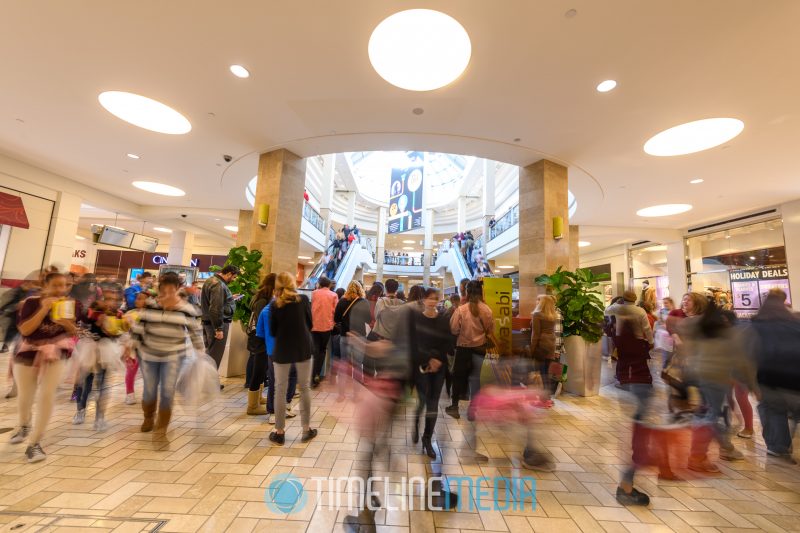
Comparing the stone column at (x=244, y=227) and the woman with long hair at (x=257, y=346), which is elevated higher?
the stone column at (x=244, y=227)

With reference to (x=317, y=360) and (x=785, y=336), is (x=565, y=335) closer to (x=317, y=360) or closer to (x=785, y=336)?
(x=785, y=336)

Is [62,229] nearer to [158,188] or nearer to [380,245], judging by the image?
[158,188]

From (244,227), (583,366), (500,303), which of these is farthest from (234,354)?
(244,227)

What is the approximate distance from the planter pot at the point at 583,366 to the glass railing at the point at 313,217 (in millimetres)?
11236

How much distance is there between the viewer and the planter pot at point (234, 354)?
5.83 metres

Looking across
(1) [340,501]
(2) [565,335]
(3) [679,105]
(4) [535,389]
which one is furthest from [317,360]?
(3) [679,105]

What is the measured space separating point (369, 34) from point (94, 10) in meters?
3.02

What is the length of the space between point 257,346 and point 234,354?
2.40 meters

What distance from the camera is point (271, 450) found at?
123 inches

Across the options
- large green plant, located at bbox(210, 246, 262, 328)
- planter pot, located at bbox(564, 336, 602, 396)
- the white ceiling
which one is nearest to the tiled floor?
planter pot, located at bbox(564, 336, 602, 396)

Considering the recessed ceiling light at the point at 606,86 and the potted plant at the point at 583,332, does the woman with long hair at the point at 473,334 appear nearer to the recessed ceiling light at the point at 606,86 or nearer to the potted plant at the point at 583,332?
the potted plant at the point at 583,332

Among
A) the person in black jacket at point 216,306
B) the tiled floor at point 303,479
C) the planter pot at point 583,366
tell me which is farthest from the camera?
the planter pot at point 583,366

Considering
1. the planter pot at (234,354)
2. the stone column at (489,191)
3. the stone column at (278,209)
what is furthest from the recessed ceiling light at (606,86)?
the stone column at (489,191)

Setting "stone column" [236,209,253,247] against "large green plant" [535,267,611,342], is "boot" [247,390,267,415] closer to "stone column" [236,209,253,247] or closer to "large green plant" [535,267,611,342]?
"large green plant" [535,267,611,342]
